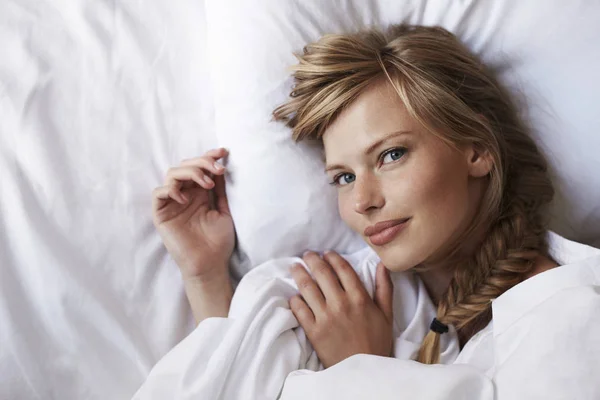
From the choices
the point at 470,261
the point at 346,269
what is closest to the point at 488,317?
the point at 470,261

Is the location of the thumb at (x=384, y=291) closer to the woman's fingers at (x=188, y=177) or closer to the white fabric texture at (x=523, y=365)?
the white fabric texture at (x=523, y=365)

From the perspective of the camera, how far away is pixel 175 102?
1.13 meters

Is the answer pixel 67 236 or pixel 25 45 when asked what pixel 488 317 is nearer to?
pixel 67 236

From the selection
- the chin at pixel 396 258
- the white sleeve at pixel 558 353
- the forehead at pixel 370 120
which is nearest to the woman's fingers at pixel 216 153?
the forehead at pixel 370 120

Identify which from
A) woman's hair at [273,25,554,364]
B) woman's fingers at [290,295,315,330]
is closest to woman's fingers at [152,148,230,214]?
woman's hair at [273,25,554,364]

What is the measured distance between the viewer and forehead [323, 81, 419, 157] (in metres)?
0.94

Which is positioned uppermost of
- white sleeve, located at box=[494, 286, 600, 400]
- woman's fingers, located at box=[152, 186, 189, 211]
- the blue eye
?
woman's fingers, located at box=[152, 186, 189, 211]

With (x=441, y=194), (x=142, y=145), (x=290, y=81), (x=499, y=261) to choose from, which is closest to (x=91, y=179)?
(x=142, y=145)

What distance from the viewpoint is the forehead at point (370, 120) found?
935mm

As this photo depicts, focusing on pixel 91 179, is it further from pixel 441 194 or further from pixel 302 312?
pixel 441 194

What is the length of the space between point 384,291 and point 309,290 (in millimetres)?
136

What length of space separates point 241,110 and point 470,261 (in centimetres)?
48

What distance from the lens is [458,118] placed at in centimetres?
97

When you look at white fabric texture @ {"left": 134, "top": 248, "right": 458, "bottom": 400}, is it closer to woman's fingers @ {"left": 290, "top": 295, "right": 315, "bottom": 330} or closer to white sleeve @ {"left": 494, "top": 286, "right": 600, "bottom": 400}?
woman's fingers @ {"left": 290, "top": 295, "right": 315, "bottom": 330}
